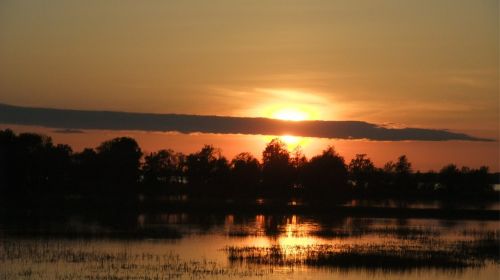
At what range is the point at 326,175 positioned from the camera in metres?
145

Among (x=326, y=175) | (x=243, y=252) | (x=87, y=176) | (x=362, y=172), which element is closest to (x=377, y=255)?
(x=243, y=252)

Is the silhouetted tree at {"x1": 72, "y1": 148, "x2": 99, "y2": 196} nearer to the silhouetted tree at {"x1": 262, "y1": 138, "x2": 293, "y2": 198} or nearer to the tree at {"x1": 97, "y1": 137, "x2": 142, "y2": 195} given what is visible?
the tree at {"x1": 97, "y1": 137, "x2": 142, "y2": 195}

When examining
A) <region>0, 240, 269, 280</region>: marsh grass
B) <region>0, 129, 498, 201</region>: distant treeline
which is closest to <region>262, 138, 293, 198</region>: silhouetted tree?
<region>0, 129, 498, 201</region>: distant treeline

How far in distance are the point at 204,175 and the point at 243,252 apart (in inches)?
4559

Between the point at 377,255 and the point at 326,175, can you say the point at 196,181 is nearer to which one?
the point at 326,175

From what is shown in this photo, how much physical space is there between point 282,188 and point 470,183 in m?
39.9

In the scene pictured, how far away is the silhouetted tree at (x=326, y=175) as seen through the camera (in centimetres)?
A: 13869

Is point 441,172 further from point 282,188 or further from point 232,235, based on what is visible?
point 232,235

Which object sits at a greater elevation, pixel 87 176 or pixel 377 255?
pixel 87 176

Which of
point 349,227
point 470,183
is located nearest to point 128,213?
point 349,227

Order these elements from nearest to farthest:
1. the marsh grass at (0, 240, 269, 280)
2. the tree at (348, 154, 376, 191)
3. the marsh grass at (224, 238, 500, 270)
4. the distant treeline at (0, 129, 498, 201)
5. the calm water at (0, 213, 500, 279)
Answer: the marsh grass at (0, 240, 269, 280) < the calm water at (0, 213, 500, 279) < the marsh grass at (224, 238, 500, 270) < the distant treeline at (0, 129, 498, 201) < the tree at (348, 154, 376, 191)

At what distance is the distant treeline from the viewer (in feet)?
346

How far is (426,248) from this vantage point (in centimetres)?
4341

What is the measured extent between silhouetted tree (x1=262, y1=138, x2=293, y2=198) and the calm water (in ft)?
266
